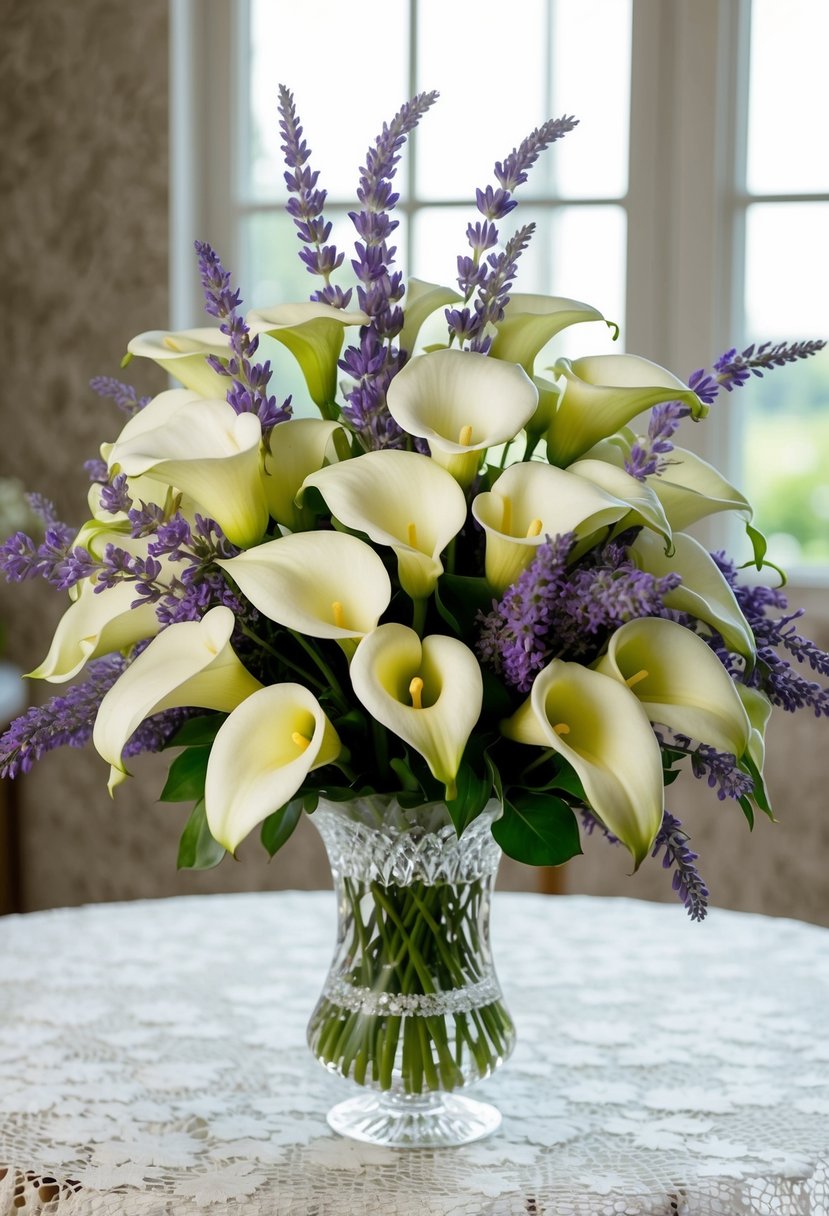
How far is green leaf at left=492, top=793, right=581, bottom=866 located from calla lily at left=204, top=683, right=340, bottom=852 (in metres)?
0.12

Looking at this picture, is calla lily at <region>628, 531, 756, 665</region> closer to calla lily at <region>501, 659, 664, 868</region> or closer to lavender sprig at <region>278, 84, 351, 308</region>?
calla lily at <region>501, 659, 664, 868</region>

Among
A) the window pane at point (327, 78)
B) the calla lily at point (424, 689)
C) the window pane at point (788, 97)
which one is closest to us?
the calla lily at point (424, 689)

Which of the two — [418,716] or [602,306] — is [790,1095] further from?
[602,306]

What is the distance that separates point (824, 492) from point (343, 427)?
5.35 ft

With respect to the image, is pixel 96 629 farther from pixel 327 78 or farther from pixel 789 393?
pixel 327 78

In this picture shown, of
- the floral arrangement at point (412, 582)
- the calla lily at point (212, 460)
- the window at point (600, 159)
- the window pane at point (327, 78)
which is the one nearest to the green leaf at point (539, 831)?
the floral arrangement at point (412, 582)

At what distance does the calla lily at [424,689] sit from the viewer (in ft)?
2.24

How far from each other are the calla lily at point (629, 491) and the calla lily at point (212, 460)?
0.59 ft

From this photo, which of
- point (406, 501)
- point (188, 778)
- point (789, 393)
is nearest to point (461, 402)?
point (406, 501)

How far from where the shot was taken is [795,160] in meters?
2.23

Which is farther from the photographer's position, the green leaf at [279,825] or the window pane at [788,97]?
the window pane at [788,97]

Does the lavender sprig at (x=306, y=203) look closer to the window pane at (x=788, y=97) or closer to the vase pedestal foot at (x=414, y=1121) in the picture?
the vase pedestal foot at (x=414, y=1121)

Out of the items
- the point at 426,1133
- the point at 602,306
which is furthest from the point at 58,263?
the point at 426,1133

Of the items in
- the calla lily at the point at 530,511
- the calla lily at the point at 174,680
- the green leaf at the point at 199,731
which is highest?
the calla lily at the point at 530,511
